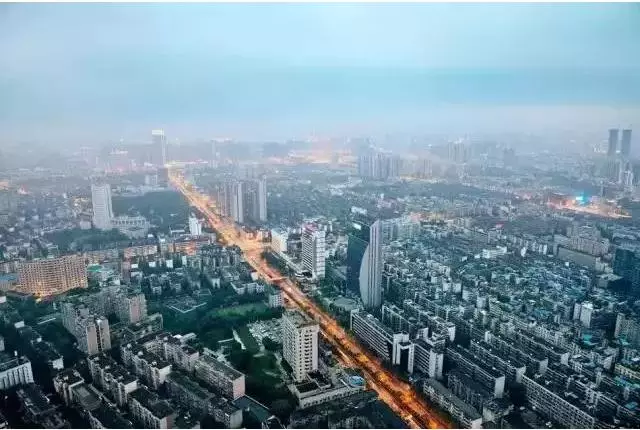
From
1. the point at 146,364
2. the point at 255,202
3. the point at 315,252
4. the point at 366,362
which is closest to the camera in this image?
the point at 146,364

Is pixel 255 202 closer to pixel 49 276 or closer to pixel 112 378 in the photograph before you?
pixel 49 276

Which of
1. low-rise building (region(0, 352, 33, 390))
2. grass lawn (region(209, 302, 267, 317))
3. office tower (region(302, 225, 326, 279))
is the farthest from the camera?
office tower (region(302, 225, 326, 279))

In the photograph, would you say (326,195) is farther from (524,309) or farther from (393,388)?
(393,388)

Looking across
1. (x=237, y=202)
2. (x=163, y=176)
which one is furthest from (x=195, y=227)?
(x=163, y=176)

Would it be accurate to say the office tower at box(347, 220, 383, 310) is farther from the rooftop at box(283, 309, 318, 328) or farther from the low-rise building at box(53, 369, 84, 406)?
the low-rise building at box(53, 369, 84, 406)

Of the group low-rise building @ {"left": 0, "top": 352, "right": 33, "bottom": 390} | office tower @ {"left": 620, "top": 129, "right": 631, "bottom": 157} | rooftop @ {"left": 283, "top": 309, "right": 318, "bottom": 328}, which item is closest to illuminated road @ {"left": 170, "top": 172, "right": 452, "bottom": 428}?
rooftop @ {"left": 283, "top": 309, "right": 318, "bottom": 328}
